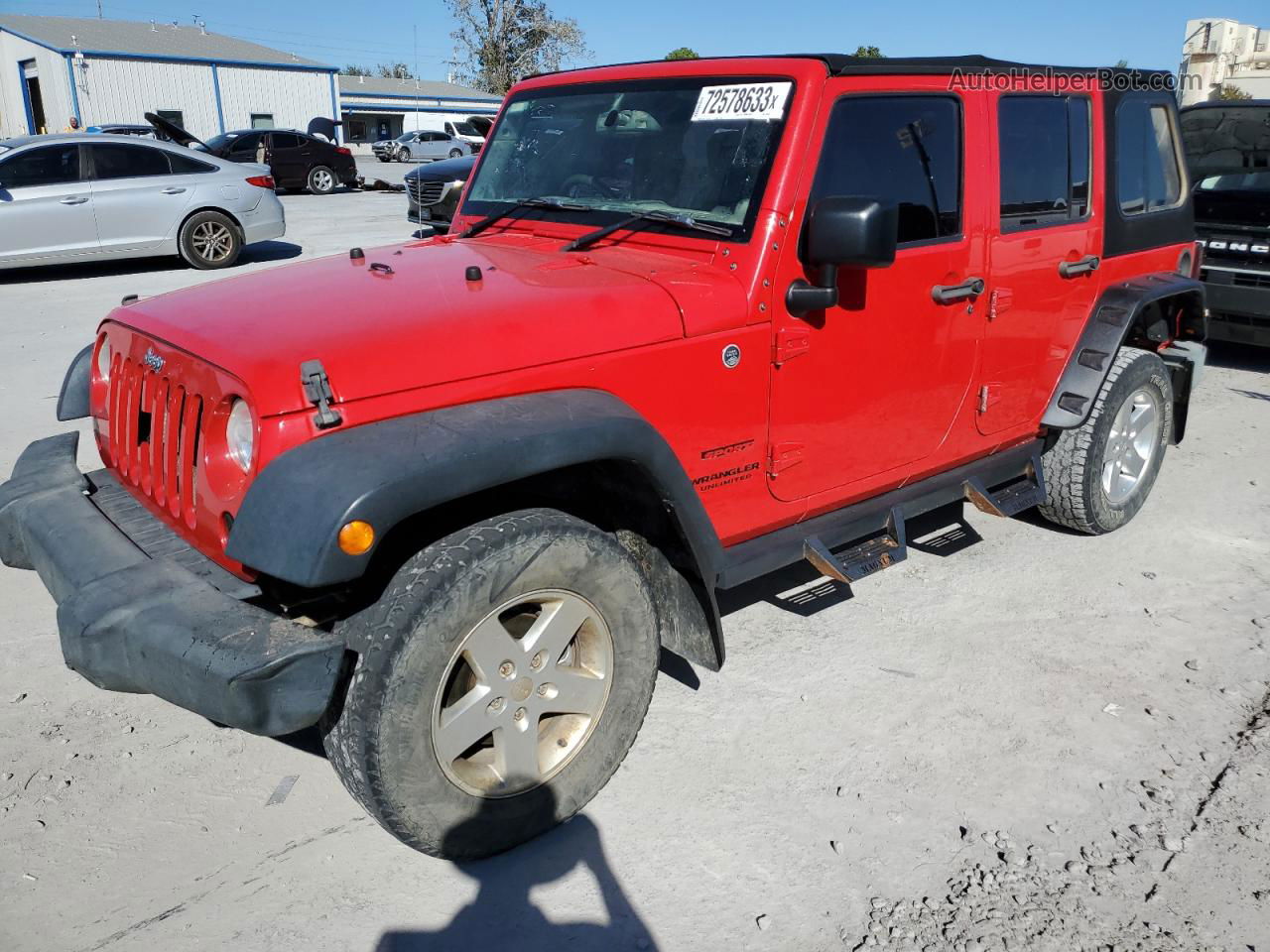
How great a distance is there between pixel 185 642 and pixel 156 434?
0.80m

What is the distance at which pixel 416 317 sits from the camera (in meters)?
2.62

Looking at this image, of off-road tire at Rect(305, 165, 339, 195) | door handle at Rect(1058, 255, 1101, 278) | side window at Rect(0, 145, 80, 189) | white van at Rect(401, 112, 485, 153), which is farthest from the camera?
white van at Rect(401, 112, 485, 153)

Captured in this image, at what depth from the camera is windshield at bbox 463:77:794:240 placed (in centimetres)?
312

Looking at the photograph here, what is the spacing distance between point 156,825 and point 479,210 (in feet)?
7.77

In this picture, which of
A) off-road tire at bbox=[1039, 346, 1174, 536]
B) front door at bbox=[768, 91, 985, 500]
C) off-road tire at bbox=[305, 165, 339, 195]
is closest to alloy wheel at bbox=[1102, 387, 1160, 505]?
off-road tire at bbox=[1039, 346, 1174, 536]

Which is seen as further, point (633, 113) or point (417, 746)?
point (633, 113)

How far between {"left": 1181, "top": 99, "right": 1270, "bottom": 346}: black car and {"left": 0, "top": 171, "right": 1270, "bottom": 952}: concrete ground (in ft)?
12.6

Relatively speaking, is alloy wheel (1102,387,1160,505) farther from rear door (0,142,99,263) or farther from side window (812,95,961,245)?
rear door (0,142,99,263)

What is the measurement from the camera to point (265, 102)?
43.1 metres

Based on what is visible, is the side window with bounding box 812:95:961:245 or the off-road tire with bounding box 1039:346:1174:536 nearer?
the side window with bounding box 812:95:961:245

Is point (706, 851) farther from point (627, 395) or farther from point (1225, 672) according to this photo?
point (1225, 672)

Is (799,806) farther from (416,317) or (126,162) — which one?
(126,162)

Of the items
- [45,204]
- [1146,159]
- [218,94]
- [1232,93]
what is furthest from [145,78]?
[1146,159]

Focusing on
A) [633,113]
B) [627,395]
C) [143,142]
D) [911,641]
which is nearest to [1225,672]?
[911,641]
